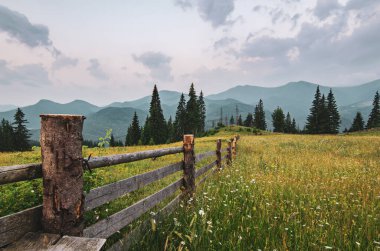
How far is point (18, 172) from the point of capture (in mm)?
2215

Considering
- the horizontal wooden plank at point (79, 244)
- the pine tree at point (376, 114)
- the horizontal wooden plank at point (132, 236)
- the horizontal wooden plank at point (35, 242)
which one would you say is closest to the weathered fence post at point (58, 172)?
the horizontal wooden plank at point (35, 242)

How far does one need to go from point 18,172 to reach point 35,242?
58 centimetres

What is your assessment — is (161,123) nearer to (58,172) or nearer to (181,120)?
(181,120)

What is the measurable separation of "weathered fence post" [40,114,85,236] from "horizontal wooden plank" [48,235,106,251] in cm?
38

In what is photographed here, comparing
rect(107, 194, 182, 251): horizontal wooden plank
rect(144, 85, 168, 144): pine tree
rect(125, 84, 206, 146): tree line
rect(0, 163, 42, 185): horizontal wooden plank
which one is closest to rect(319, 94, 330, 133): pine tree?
rect(125, 84, 206, 146): tree line

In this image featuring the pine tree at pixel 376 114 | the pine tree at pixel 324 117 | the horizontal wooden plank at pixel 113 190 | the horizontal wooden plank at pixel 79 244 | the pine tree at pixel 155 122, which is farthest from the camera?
the pine tree at pixel 376 114

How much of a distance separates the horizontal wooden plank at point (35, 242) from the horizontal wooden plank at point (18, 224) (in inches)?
1.9

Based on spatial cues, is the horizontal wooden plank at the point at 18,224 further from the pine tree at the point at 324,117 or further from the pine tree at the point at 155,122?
the pine tree at the point at 324,117

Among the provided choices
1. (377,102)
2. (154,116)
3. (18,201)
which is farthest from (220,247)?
(377,102)

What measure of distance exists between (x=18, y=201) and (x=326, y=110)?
84657 mm

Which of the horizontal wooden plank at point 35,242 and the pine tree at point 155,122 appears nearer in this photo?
the horizontal wooden plank at point 35,242

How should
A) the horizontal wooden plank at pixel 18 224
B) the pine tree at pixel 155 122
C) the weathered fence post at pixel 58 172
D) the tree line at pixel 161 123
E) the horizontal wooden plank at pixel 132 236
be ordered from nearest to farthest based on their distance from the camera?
the horizontal wooden plank at pixel 18 224, the weathered fence post at pixel 58 172, the horizontal wooden plank at pixel 132 236, the pine tree at pixel 155 122, the tree line at pixel 161 123

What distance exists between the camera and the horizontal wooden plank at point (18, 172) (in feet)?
6.85

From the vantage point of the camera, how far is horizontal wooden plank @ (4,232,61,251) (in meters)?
2.06
